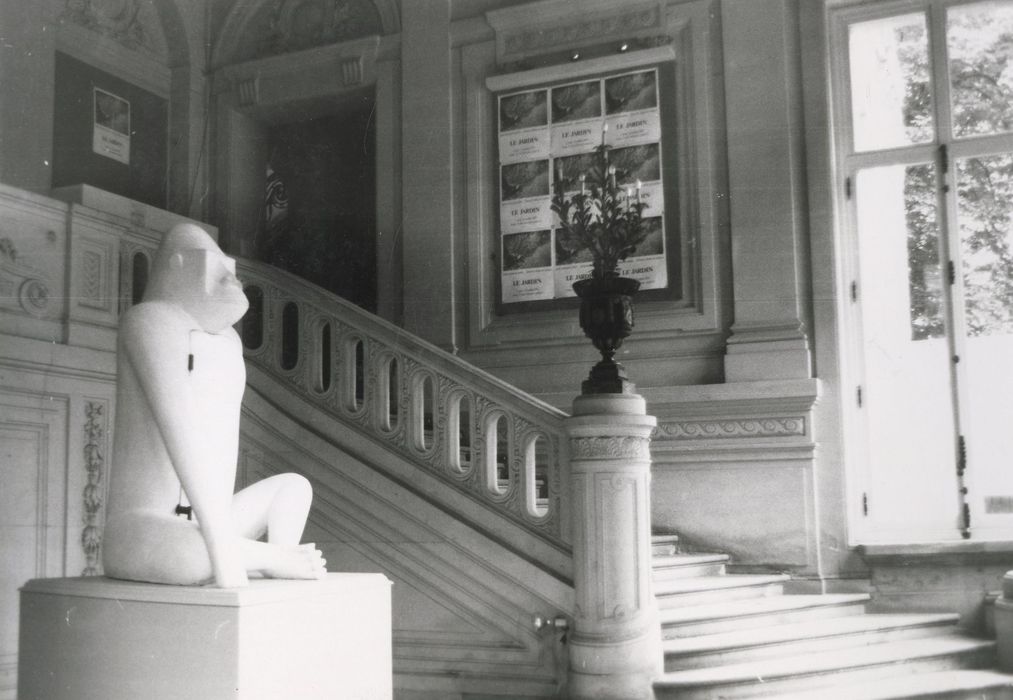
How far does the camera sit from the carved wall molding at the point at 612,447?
15.9 ft

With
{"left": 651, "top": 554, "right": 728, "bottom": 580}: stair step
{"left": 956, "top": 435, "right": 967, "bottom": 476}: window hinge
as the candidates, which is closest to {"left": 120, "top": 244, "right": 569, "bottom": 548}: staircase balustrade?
{"left": 651, "top": 554, "right": 728, "bottom": 580}: stair step

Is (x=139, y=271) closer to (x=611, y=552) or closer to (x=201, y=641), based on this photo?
(x=611, y=552)

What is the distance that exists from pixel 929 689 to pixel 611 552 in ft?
5.14

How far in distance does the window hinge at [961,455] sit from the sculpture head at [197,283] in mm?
5057

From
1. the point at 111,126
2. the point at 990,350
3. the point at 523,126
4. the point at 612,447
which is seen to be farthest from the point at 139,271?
the point at 990,350

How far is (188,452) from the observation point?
110 inches

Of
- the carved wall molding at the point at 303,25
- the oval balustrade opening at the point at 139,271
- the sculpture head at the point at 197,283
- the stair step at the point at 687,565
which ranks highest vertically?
the carved wall molding at the point at 303,25

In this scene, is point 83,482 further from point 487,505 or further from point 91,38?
point 91,38

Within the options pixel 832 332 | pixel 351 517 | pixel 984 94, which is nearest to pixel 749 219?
pixel 832 332

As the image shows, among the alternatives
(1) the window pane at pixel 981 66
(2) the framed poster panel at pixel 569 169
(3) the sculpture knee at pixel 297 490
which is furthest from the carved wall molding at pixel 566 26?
(3) the sculpture knee at pixel 297 490

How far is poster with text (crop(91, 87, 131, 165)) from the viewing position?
7.57m

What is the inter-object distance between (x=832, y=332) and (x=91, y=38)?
569 centimetres

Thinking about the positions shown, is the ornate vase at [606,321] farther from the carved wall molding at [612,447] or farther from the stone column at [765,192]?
the stone column at [765,192]

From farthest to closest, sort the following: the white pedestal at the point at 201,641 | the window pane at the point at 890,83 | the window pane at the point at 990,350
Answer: the window pane at the point at 890,83, the window pane at the point at 990,350, the white pedestal at the point at 201,641
